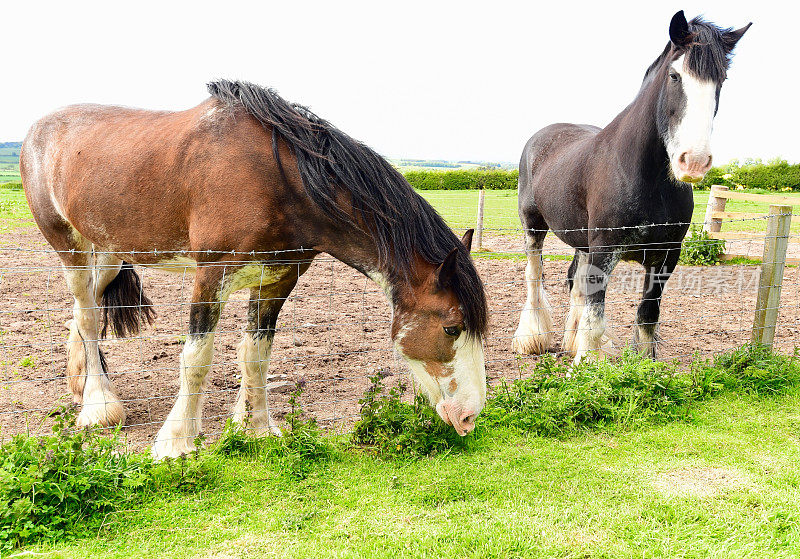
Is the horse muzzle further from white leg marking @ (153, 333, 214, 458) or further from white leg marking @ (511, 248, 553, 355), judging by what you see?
white leg marking @ (511, 248, 553, 355)

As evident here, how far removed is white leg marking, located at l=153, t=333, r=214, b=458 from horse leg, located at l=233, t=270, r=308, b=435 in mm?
426

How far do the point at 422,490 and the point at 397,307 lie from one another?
103 centimetres

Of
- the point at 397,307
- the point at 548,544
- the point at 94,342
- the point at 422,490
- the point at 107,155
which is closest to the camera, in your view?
the point at 548,544

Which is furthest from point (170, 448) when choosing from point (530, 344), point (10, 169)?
point (10, 169)

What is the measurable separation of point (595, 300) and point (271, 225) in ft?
9.09

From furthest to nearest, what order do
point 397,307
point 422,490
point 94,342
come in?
1. point 94,342
2. point 397,307
3. point 422,490

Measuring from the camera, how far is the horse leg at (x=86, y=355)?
405cm

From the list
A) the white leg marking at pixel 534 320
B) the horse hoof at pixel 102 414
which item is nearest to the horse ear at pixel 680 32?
the white leg marking at pixel 534 320

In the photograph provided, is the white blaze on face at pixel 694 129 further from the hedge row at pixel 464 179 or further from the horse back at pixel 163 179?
the hedge row at pixel 464 179

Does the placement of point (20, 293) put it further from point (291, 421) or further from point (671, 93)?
point (671, 93)

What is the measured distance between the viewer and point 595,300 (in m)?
4.59

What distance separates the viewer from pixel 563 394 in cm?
397

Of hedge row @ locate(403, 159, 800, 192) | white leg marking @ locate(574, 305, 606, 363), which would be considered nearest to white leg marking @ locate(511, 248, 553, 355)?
white leg marking @ locate(574, 305, 606, 363)

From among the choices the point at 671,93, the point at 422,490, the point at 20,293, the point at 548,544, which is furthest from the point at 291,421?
the point at 20,293
